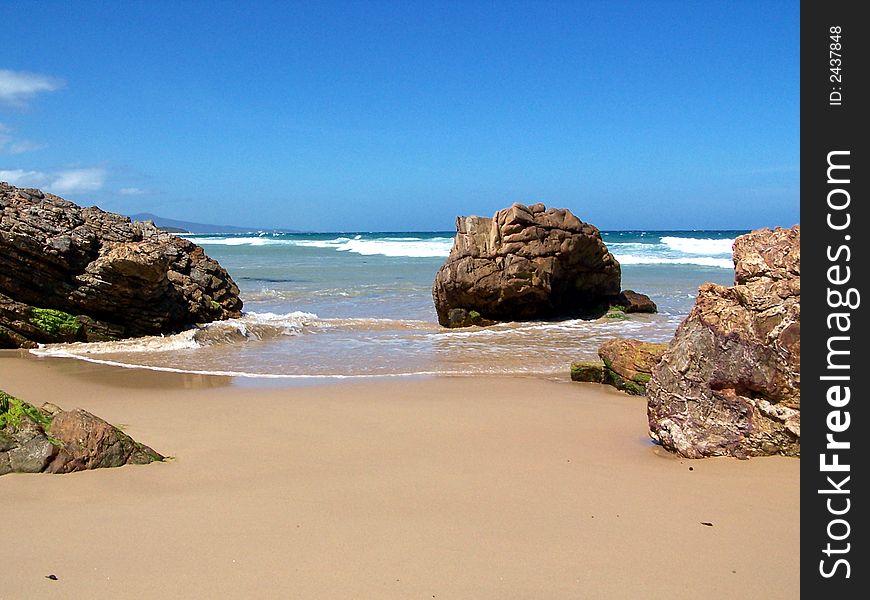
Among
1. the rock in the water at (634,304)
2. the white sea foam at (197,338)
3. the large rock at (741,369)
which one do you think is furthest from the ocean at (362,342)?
the large rock at (741,369)

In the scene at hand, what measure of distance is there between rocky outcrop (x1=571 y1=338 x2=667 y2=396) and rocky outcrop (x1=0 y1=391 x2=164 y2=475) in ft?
15.8

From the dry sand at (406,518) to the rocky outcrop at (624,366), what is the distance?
172 centimetres

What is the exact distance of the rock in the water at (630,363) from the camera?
24.0 ft

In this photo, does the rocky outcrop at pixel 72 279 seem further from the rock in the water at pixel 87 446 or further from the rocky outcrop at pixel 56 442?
the rock in the water at pixel 87 446

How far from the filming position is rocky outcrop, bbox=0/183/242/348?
10.6 metres

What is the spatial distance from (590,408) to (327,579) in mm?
4142

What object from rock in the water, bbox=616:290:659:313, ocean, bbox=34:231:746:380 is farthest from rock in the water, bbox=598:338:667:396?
rock in the water, bbox=616:290:659:313
